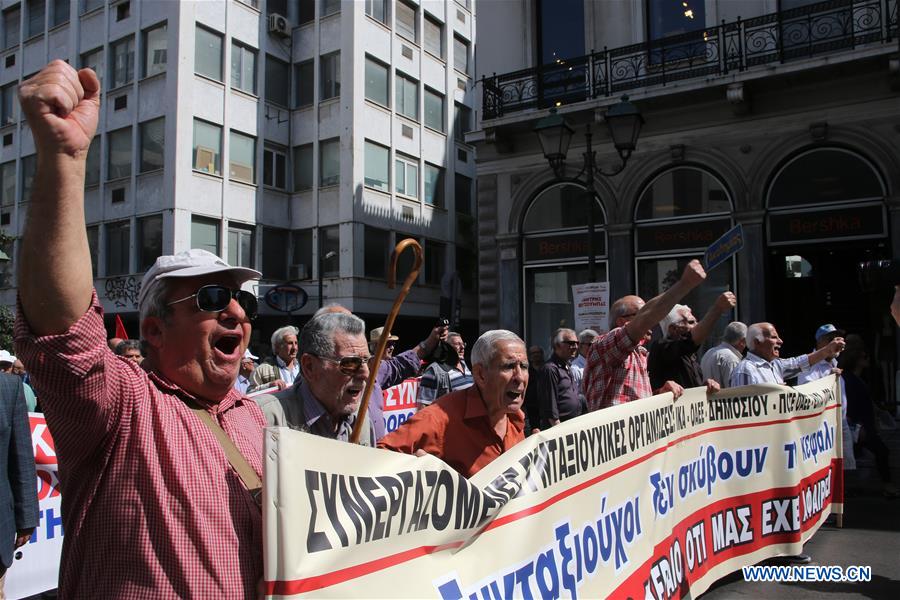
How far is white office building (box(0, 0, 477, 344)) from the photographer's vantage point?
961 inches

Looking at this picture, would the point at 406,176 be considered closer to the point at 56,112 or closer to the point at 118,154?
the point at 118,154

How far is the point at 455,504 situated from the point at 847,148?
14.4 meters

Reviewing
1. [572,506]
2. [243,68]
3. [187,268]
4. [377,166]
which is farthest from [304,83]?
[187,268]

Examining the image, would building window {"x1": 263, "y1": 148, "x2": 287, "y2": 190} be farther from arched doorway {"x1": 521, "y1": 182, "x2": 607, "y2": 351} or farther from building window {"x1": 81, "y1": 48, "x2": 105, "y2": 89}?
arched doorway {"x1": 521, "y1": 182, "x2": 607, "y2": 351}

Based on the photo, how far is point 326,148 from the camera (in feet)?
87.1

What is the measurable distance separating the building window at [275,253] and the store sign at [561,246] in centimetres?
1185

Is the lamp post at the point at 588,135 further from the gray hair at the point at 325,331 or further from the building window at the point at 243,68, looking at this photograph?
the building window at the point at 243,68

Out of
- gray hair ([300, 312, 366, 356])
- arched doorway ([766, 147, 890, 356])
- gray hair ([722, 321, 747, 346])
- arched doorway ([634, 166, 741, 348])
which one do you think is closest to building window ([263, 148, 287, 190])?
arched doorway ([634, 166, 741, 348])

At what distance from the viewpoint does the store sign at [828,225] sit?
1393 cm

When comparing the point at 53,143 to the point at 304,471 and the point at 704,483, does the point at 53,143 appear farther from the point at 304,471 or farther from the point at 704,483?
the point at 704,483

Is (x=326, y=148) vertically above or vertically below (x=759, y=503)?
above

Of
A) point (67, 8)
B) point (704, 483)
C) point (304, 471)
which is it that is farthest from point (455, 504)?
point (67, 8)

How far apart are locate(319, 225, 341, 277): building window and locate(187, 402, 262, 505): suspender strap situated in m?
23.9

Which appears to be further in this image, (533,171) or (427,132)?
(427,132)
